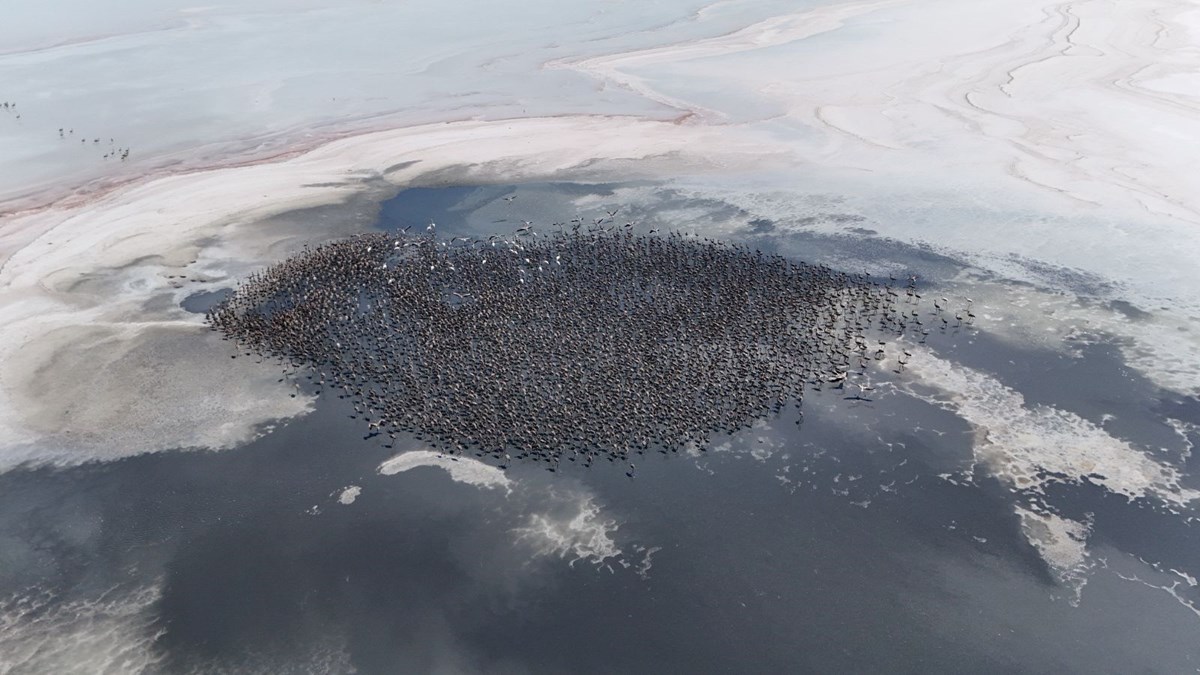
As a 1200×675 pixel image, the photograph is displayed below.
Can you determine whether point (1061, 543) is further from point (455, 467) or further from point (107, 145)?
point (107, 145)

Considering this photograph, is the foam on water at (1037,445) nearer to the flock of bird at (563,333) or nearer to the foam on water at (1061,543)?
the foam on water at (1061,543)

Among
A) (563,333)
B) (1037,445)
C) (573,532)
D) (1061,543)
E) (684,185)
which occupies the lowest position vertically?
(1061,543)

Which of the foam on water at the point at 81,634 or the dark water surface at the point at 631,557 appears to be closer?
the foam on water at the point at 81,634

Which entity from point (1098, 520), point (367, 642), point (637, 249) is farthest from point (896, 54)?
point (367, 642)

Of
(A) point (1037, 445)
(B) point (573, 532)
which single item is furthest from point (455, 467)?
(A) point (1037, 445)

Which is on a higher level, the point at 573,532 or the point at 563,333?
the point at 563,333

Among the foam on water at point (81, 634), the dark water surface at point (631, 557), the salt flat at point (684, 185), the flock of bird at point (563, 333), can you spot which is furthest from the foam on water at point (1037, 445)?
the foam on water at point (81, 634)
